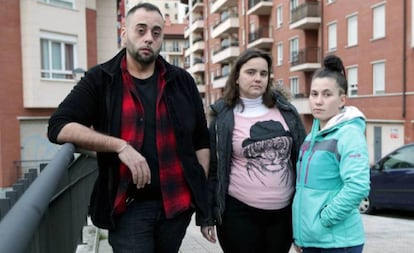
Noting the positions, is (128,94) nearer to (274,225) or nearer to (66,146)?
(66,146)

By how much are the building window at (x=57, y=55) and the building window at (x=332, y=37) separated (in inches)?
729

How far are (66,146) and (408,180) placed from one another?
8.41 m

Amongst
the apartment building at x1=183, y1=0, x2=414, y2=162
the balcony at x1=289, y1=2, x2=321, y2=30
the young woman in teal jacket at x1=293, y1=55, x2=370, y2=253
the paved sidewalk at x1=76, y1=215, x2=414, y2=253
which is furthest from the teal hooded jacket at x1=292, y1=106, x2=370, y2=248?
the balcony at x1=289, y1=2, x2=321, y2=30

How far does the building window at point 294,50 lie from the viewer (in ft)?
118

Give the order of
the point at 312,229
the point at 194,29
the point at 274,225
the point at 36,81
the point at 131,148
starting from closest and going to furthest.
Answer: the point at 131,148
the point at 312,229
the point at 274,225
the point at 36,81
the point at 194,29

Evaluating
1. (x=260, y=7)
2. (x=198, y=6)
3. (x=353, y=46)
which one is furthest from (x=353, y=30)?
(x=198, y=6)

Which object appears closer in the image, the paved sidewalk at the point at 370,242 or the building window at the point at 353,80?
the paved sidewalk at the point at 370,242

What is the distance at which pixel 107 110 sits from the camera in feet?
7.70

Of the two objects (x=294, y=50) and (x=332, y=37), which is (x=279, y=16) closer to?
(x=294, y=50)

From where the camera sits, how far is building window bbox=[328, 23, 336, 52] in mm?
31309

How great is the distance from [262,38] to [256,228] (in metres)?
39.5

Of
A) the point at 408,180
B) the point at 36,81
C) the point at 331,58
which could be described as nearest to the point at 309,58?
the point at 36,81

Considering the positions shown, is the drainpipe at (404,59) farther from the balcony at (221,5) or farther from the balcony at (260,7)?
→ the balcony at (221,5)

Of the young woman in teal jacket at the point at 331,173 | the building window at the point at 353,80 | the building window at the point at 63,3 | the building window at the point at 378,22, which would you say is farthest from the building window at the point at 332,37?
the young woman in teal jacket at the point at 331,173
